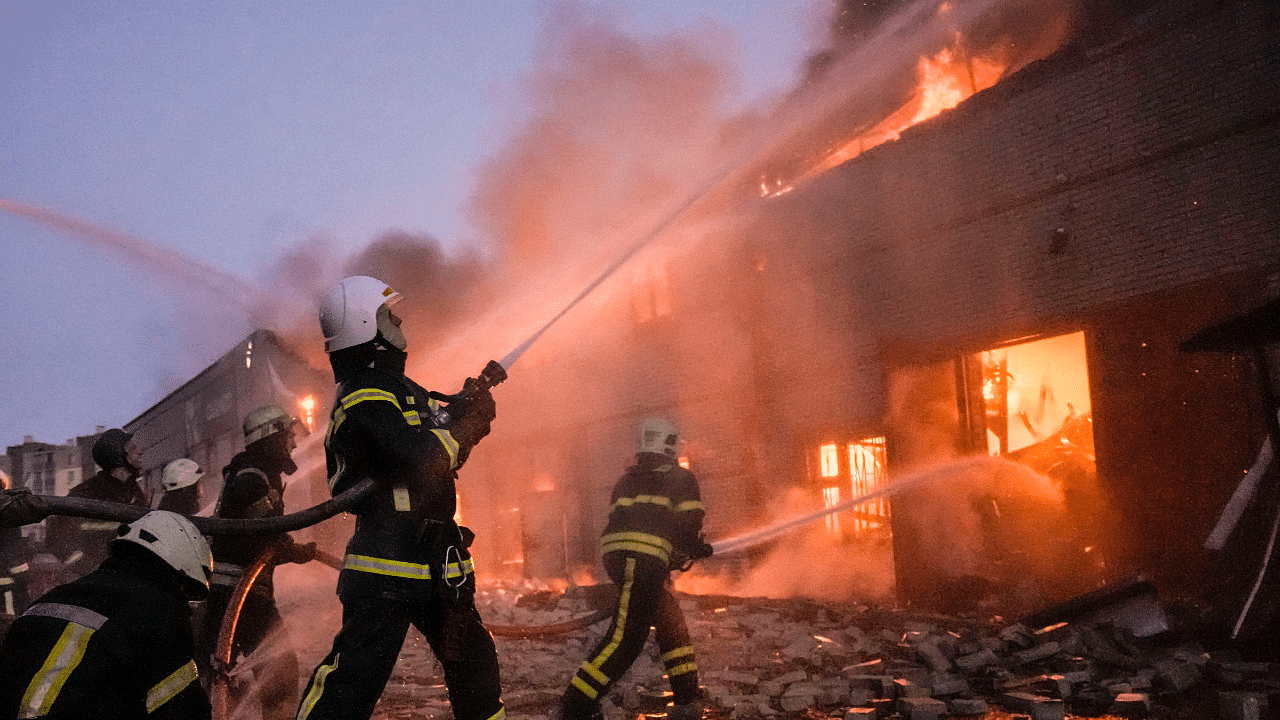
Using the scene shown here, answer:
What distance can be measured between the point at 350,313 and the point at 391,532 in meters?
0.88

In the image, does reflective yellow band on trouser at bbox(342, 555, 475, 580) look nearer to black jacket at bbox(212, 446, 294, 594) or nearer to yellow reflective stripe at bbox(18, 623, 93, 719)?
yellow reflective stripe at bbox(18, 623, 93, 719)

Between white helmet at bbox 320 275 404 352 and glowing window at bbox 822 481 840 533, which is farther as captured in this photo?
glowing window at bbox 822 481 840 533

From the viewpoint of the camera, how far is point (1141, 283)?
8242 mm

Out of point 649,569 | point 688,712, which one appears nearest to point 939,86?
point 649,569

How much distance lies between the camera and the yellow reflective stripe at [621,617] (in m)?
4.79

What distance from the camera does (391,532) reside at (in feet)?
9.93

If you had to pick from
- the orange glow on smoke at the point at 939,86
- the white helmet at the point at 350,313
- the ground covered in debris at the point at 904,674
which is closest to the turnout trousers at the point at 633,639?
the ground covered in debris at the point at 904,674

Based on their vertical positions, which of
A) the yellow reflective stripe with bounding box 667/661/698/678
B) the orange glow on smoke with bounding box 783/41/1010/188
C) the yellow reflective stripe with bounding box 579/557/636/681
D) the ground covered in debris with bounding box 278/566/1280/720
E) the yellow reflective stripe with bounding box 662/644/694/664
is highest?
the orange glow on smoke with bounding box 783/41/1010/188

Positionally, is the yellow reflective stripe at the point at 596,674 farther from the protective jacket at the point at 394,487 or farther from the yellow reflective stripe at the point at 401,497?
the yellow reflective stripe at the point at 401,497

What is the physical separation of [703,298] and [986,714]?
855cm

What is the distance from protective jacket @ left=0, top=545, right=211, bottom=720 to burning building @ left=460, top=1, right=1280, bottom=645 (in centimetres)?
743

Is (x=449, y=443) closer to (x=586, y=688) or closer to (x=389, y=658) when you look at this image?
(x=389, y=658)

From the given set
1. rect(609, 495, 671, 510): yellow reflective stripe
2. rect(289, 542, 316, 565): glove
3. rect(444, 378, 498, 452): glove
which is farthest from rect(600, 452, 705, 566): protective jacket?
rect(444, 378, 498, 452): glove

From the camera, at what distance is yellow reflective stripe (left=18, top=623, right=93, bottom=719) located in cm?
234
